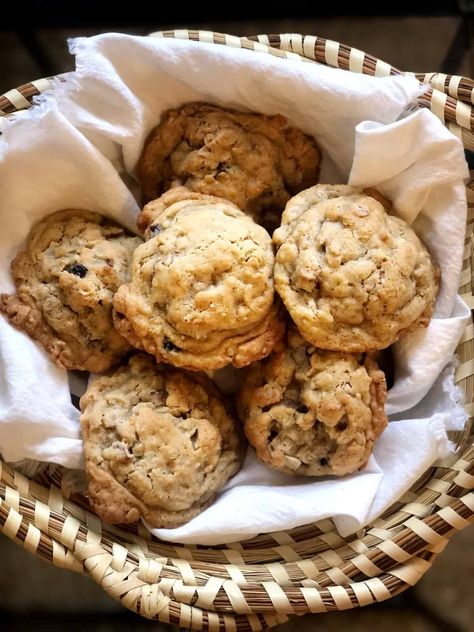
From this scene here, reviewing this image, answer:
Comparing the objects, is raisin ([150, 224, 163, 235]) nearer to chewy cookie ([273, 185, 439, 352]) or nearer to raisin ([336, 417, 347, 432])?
chewy cookie ([273, 185, 439, 352])

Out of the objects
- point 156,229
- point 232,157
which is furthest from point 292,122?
point 156,229

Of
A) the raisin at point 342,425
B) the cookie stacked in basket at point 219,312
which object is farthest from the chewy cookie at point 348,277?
the raisin at point 342,425

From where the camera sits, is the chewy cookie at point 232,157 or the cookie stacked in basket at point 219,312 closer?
the cookie stacked in basket at point 219,312

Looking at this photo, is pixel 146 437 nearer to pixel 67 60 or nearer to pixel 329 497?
pixel 329 497

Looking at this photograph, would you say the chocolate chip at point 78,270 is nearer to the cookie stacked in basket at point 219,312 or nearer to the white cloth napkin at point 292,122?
the cookie stacked in basket at point 219,312

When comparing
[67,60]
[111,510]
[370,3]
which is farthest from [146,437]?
[370,3]

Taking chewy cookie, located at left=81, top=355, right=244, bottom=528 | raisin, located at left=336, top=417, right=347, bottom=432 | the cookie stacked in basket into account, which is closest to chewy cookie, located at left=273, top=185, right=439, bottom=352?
the cookie stacked in basket
